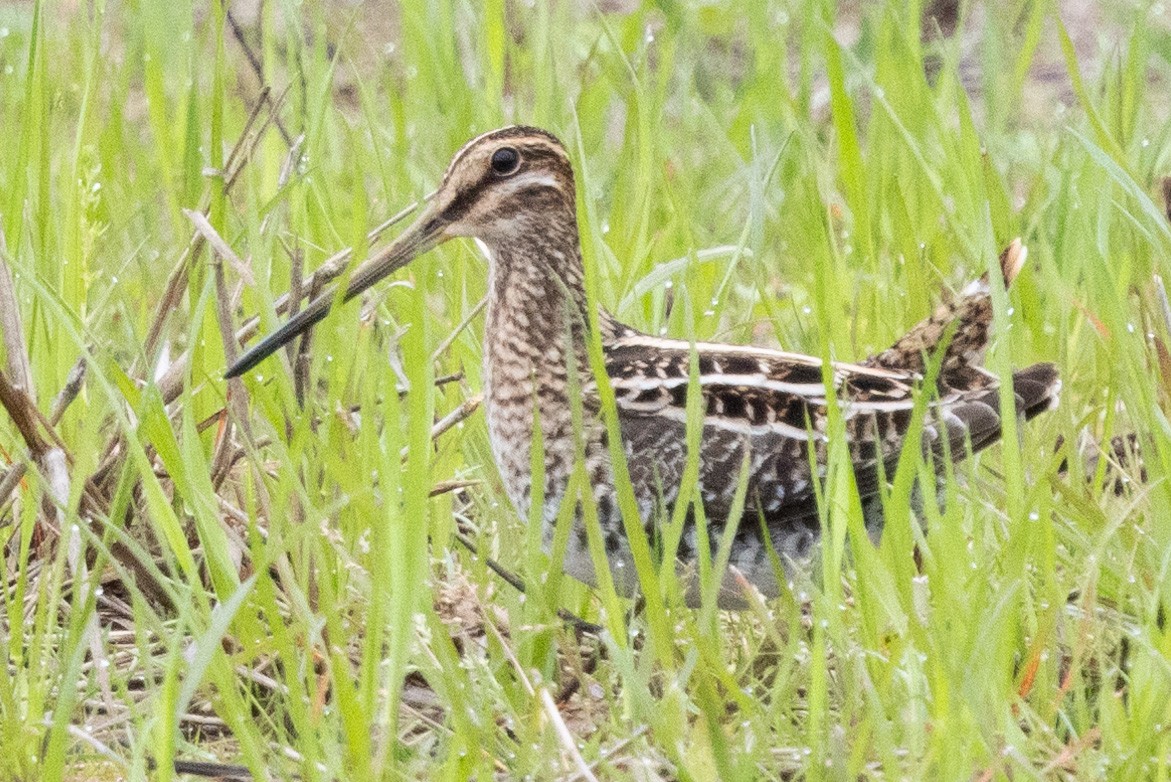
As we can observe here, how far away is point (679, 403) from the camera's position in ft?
9.66

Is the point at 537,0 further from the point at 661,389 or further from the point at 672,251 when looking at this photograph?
the point at 661,389

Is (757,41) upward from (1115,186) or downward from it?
upward

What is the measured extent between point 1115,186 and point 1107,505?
85 centimetres

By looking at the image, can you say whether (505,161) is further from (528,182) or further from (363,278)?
(363,278)

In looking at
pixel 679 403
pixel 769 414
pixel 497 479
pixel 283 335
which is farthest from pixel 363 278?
pixel 769 414

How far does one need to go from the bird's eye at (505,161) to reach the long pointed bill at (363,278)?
146mm

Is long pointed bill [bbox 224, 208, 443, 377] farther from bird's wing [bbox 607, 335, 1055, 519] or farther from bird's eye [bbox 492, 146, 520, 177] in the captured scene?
bird's wing [bbox 607, 335, 1055, 519]

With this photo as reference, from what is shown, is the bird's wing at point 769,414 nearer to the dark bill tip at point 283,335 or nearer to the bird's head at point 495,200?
the bird's head at point 495,200

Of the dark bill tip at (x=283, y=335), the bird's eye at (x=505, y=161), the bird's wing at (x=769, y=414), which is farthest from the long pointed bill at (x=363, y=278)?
the bird's wing at (x=769, y=414)

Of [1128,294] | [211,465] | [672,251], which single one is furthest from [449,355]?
[1128,294]

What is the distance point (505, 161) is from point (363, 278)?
345 millimetres

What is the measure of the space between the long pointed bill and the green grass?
0.05 meters

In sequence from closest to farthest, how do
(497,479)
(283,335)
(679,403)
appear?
(283,335) < (679,403) < (497,479)

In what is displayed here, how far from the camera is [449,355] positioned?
3.62m
